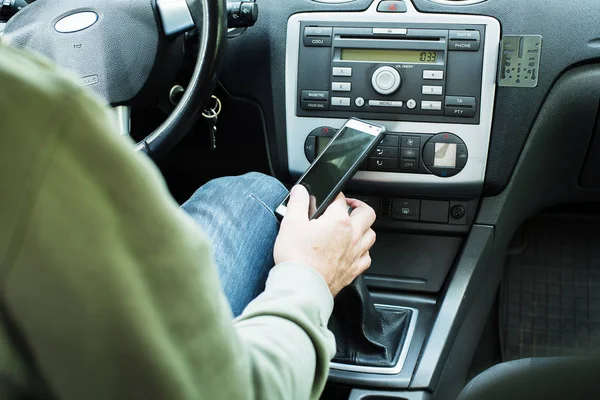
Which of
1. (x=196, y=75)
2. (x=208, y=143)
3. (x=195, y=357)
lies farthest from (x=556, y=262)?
(x=195, y=357)

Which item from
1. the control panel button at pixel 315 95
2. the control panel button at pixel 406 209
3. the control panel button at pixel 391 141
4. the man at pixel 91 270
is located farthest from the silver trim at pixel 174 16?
the man at pixel 91 270

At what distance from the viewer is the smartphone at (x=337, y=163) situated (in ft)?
3.09

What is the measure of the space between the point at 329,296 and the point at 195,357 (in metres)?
0.27

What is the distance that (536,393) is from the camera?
0.47 m

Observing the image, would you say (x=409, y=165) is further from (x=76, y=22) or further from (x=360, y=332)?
(x=76, y=22)

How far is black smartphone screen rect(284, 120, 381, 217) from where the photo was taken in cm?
97

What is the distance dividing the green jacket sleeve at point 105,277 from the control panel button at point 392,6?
2.73ft

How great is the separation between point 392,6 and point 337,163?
299 mm

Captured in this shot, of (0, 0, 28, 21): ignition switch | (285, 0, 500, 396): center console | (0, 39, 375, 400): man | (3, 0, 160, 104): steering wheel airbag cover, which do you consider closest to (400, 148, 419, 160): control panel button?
(285, 0, 500, 396): center console

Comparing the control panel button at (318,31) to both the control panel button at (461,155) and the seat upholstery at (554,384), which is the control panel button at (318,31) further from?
the seat upholstery at (554,384)

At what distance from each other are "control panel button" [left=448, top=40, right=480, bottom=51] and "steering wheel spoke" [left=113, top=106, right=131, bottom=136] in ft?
1.70

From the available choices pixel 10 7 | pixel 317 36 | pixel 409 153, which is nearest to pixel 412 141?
pixel 409 153

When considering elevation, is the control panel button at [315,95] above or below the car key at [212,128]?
above

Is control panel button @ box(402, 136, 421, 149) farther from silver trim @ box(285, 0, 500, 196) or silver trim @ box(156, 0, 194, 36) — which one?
silver trim @ box(156, 0, 194, 36)
